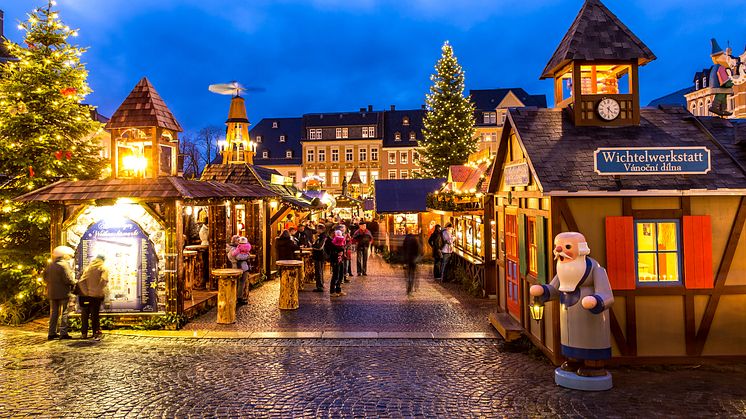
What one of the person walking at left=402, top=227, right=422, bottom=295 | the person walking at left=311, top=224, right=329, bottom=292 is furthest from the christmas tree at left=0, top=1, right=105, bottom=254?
the person walking at left=402, top=227, right=422, bottom=295

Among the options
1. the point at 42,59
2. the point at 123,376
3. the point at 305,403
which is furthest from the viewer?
the point at 42,59

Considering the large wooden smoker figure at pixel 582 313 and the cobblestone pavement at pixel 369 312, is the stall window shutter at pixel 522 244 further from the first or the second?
the large wooden smoker figure at pixel 582 313

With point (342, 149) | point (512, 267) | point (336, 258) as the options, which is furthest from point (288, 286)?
point (342, 149)

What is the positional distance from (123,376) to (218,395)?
1649 millimetres

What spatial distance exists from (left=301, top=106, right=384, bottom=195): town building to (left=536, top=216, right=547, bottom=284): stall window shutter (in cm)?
5538

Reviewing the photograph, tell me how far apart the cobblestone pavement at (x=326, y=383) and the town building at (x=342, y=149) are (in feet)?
179

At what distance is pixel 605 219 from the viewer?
24.2 ft

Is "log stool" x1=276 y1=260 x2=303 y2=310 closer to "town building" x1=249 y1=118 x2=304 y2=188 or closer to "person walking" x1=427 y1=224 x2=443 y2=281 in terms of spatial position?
"person walking" x1=427 y1=224 x2=443 y2=281

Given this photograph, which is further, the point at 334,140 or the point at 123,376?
the point at 334,140

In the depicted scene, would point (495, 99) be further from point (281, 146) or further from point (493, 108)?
A: point (281, 146)

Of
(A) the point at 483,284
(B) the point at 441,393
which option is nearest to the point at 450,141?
(A) the point at 483,284

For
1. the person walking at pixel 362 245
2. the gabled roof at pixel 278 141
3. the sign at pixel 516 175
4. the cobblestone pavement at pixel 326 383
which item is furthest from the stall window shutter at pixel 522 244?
the gabled roof at pixel 278 141

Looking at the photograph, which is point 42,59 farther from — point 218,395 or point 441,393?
point 441,393

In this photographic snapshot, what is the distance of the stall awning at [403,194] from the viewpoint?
22781 millimetres
